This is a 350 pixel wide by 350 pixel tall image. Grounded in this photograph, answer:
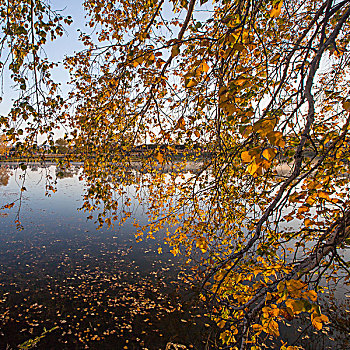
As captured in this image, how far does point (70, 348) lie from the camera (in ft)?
16.1

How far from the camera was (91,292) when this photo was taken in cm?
673

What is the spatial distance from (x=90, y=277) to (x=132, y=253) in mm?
1908

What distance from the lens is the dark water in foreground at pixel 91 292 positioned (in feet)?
17.2

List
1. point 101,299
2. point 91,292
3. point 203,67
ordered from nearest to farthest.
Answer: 1. point 203,67
2. point 101,299
3. point 91,292

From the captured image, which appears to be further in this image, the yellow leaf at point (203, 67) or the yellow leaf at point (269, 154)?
the yellow leaf at point (203, 67)

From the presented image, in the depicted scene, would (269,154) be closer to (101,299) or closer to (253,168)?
(253,168)

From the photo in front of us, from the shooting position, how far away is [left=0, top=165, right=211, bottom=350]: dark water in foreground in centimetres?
525

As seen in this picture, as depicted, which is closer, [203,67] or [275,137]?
[275,137]

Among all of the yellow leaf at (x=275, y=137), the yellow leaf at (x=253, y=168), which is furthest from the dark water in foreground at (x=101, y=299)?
the yellow leaf at (x=275, y=137)

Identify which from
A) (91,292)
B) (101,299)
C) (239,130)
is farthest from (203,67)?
(91,292)

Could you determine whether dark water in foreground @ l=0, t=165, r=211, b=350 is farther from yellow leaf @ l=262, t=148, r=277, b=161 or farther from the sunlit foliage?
yellow leaf @ l=262, t=148, r=277, b=161

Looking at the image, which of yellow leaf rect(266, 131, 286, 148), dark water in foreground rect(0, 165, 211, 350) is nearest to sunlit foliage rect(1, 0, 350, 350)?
yellow leaf rect(266, 131, 286, 148)

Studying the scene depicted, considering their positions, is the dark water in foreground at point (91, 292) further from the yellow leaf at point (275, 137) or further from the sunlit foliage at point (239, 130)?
the yellow leaf at point (275, 137)

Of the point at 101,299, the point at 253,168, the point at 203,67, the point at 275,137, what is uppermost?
the point at 203,67
